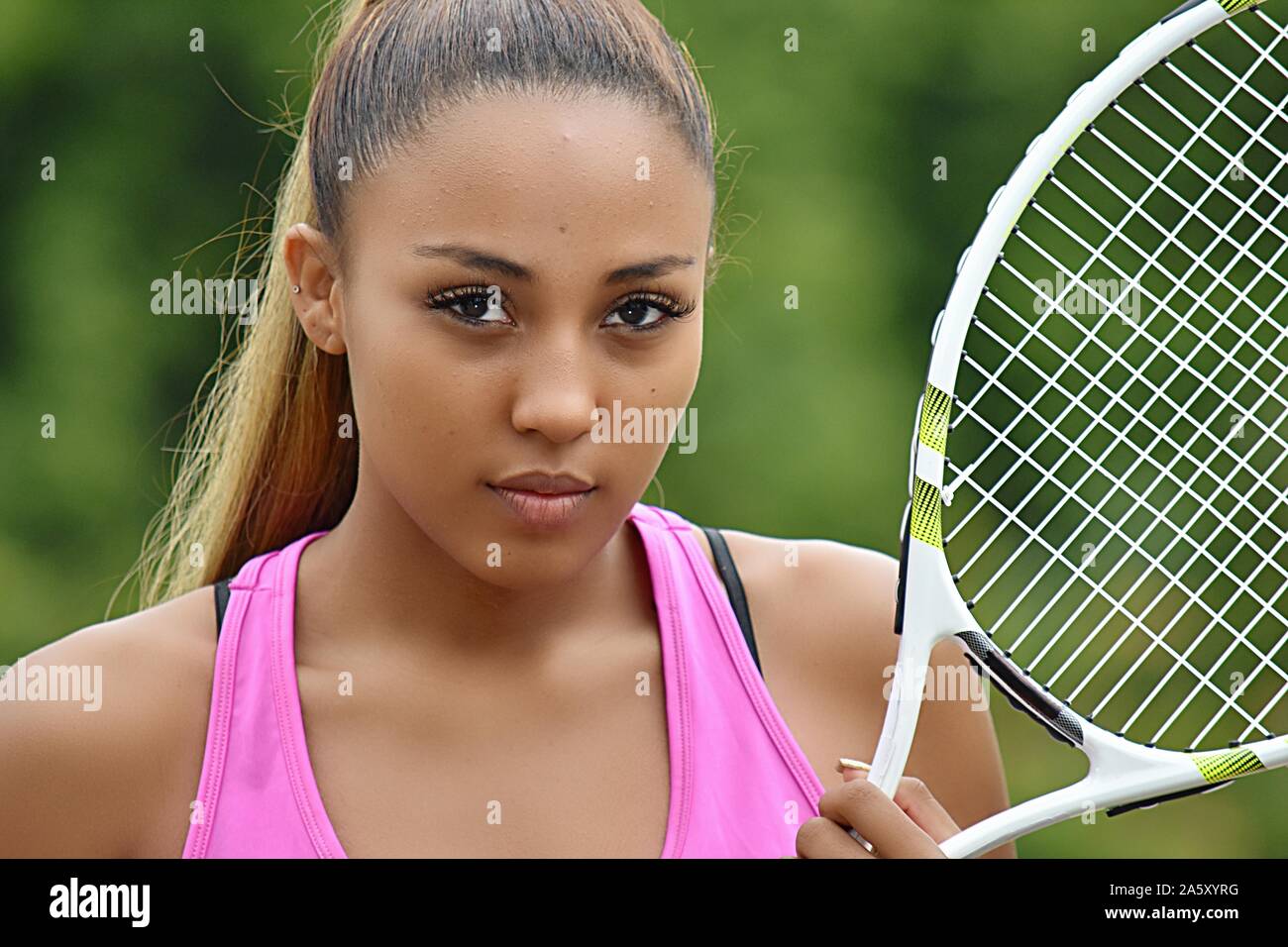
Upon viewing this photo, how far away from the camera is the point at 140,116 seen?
354cm

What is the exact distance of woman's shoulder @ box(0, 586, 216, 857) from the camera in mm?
1303

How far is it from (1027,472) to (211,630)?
104 inches

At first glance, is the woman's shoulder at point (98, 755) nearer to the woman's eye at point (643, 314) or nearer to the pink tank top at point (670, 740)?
the pink tank top at point (670, 740)

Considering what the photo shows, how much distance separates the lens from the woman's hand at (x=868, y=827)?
4.00ft

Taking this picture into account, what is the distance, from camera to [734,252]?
3436 mm

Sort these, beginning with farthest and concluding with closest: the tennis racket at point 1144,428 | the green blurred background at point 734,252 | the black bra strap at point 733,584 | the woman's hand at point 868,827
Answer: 1. the green blurred background at point 734,252
2. the tennis racket at point 1144,428
3. the black bra strap at point 733,584
4. the woman's hand at point 868,827

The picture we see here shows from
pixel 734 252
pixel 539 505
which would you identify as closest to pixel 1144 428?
pixel 734 252

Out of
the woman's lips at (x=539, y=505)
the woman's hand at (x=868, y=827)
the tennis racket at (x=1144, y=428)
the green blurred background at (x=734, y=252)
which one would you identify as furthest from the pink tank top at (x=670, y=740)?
the green blurred background at (x=734, y=252)

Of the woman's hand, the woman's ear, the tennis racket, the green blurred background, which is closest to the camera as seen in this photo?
the woman's hand

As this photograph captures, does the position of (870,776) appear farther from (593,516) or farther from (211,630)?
(211,630)

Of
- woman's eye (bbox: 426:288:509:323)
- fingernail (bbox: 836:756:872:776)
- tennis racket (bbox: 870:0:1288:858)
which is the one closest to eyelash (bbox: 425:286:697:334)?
woman's eye (bbox: 426:288:509:323)

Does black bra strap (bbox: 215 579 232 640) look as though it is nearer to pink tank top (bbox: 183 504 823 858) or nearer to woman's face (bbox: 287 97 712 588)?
pink tank top (bbox: 183 504 823 858)

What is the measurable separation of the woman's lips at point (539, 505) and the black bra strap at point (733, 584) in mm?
257
